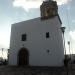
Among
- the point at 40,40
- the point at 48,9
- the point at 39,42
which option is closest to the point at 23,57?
the point at 39,42

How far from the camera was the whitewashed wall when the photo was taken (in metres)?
21.0

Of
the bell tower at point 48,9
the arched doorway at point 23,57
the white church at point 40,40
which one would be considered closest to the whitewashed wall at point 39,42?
the white church at point 40,40

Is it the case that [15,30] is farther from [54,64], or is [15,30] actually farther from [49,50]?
[54,64]

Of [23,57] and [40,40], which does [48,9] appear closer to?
[40,40]

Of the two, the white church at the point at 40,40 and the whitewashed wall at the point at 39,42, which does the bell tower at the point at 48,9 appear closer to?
the white church at the point at 40,40

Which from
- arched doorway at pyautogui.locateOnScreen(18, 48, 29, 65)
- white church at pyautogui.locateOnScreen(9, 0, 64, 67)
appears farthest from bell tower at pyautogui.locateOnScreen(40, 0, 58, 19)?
arched doorway at pyautogui.locateOnScreen(18, 48, 29, 65)

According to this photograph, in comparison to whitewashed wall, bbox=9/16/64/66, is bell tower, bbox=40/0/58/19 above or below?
above

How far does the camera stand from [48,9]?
23.9 m

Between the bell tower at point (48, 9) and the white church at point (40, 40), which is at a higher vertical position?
the bell tower at point (48, 9)

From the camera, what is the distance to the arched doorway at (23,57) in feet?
76.3

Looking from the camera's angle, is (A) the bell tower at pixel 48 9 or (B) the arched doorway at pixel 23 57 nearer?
(B) the arched doorway at pixel 23 57

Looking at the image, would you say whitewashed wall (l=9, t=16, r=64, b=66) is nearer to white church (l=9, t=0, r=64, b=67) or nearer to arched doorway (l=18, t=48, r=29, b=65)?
white church (l=9, t=0, r=64, b=67)

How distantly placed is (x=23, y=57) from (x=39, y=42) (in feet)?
13.5

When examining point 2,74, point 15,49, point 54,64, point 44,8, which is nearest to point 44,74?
point 2,74
